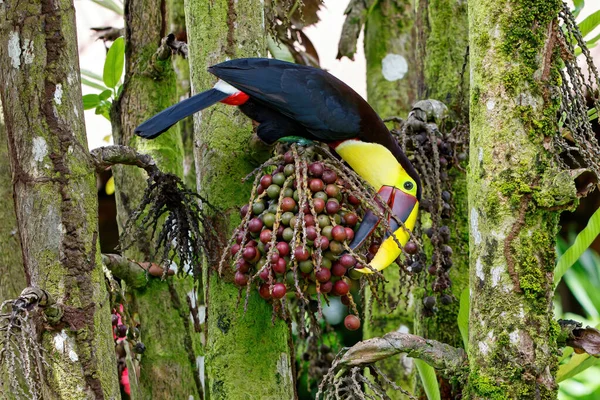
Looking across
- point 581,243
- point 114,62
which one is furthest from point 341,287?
point 114,62

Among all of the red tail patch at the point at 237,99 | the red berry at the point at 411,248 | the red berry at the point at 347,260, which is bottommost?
the red berry at the point at 347,260

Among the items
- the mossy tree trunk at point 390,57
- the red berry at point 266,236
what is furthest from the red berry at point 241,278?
the mossy tree trunk at point 390,57

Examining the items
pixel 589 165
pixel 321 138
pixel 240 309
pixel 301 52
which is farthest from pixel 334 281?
pixel 301 52

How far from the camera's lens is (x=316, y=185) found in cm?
152

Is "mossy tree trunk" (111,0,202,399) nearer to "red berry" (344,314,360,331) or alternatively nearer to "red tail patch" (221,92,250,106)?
"red tail patch" (221,92,250,106)

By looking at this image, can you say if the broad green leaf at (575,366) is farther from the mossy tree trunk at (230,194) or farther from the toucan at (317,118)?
the mossy tree trunk at (230,194)

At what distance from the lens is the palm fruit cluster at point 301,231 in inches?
57.7

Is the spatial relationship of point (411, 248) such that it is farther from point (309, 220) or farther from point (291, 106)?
point (291, 106)

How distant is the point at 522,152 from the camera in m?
1.45

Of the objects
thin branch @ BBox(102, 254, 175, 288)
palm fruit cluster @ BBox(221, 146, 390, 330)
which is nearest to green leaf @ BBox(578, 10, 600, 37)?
palm fruit cluster @ BBox(221, 146, 390, 330)

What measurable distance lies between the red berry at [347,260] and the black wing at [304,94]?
422 mm

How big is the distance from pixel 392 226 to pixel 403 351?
0.33m

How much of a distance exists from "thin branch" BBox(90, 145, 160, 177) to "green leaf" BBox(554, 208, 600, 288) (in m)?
1.00

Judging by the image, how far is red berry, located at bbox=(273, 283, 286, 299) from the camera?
4.83ft
